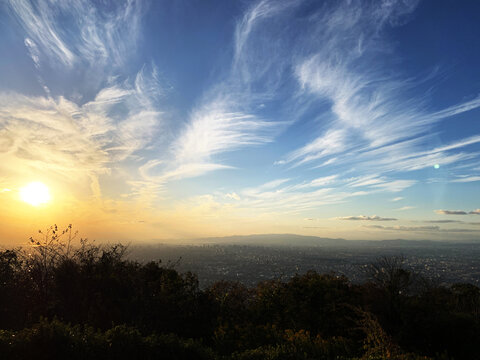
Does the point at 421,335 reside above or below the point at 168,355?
below

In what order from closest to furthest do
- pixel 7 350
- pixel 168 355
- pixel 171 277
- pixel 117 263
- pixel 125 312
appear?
pixel 7 350, pixel 168 355, pixel 125 312, pixel 117 263, pixel 171 277

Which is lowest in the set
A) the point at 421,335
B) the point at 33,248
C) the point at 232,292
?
the point at 421,335

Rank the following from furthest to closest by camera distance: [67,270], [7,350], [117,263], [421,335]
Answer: [117,263] < [421,335] < [67,270] < [7,350]

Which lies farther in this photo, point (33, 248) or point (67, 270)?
point (33, 248)

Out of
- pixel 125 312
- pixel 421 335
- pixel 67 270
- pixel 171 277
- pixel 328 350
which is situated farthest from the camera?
pixel 171 277

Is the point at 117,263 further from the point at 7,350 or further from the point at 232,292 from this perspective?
the point at 7,350

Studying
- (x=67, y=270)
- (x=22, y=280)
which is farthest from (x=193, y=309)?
(x=22, y=280)

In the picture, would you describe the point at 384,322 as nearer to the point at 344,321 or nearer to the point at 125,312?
the point at 344,321

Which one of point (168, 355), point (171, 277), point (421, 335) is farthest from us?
point (171, 277)

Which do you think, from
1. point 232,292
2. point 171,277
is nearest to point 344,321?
point 232,292
